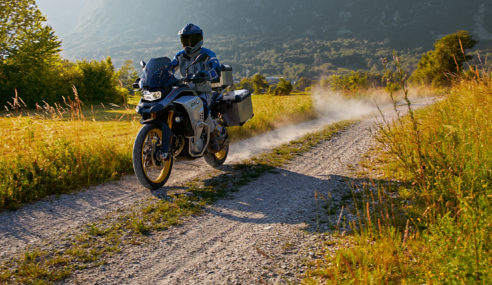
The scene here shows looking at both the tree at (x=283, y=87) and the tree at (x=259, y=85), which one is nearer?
the tree at (x=283, y=87)

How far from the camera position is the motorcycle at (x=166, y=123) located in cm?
501

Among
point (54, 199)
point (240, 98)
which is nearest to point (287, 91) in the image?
point (240, 98)

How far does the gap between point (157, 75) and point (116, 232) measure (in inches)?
101

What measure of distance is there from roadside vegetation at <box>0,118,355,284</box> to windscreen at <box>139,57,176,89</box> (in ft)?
5.68

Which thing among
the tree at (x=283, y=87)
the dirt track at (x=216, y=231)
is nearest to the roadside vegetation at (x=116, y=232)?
the dirt track at (x=216, y=231)

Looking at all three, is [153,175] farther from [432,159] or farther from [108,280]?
[432,159]

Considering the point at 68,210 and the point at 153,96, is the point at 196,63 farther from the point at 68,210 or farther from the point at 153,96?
the point at 68,210

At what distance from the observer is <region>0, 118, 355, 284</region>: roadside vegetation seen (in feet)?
9.45

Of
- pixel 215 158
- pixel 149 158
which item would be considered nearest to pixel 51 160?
pixel 149 158

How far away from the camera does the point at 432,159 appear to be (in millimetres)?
4215

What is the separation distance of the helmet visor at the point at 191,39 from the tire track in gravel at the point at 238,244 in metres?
2.84

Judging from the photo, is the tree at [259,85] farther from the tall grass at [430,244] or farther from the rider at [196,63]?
the tall grass at [430,244]

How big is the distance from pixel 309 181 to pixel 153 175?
277 cm

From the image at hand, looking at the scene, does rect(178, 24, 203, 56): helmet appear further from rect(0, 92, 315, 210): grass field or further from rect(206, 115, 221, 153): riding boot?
rect(0, 92, 315, 210): grass field
